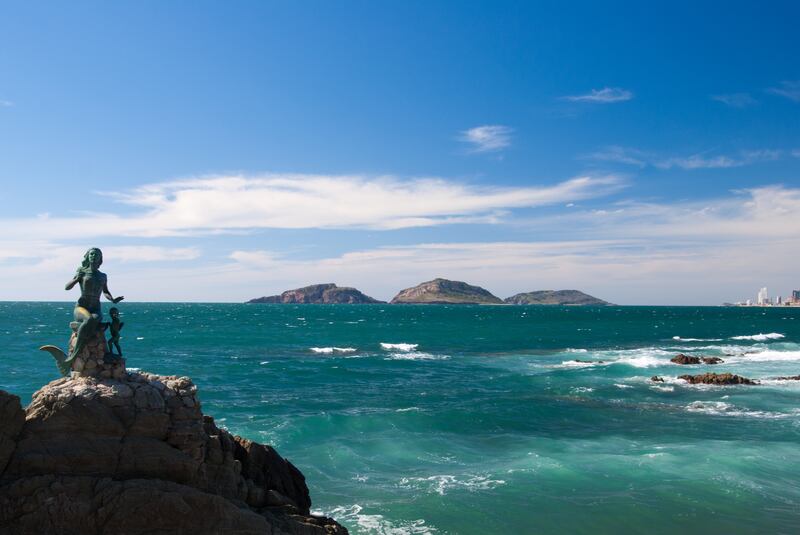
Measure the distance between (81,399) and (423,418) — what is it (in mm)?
24414

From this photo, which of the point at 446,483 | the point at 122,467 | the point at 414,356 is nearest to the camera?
the point at 122,467

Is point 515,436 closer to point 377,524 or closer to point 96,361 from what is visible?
point 377,524

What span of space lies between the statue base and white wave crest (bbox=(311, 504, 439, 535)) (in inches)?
358

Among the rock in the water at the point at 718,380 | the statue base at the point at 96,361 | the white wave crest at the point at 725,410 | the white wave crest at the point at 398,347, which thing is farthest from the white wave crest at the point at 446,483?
the white wave crest at the point at 398,347

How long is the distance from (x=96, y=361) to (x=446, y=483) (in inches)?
561

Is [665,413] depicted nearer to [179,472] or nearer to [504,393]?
[504,393]

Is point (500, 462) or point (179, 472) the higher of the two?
point (179, 472)

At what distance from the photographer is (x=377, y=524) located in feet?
62.0

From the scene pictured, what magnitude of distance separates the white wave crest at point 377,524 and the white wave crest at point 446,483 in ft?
9.86

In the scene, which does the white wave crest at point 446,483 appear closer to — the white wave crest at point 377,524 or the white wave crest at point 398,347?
the white wave crest at point 377,524

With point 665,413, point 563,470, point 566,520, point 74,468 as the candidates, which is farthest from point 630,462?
point 74,468

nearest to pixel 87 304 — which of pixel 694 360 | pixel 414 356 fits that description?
pixel 414 356

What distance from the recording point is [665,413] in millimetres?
35906

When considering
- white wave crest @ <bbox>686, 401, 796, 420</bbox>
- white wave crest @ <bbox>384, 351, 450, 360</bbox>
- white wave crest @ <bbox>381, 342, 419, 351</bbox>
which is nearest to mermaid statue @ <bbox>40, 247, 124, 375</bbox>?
white wave crest @ <bbox>686, 401, 796, 420</bbox>
